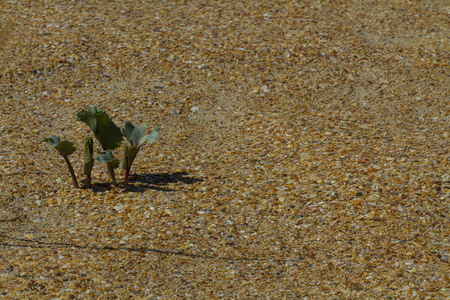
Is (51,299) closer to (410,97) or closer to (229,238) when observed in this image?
(229,238)

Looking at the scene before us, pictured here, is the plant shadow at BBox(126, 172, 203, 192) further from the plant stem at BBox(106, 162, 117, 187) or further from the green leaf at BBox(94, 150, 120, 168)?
the green leaf at BBox(94, 150, 120, 168)

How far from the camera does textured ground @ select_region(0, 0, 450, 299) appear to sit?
2998 mm

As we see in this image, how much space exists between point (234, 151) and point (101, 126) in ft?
3.92

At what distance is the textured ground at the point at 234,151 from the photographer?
2998 mm

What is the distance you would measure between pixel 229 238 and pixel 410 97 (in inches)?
110

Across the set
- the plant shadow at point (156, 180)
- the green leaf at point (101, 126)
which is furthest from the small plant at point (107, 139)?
the plant shadow at point (156, 180)

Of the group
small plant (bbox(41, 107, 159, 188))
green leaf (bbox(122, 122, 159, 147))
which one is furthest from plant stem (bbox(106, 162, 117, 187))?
green leaf (bbox(122, 122, 159, 147))

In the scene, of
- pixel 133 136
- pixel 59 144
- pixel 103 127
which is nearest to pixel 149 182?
pixel 133 136

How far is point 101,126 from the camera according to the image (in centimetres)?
362

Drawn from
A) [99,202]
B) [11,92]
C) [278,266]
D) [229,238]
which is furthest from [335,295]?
[11,92]

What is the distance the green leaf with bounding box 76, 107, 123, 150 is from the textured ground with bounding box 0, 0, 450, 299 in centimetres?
34

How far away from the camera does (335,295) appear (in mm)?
2855

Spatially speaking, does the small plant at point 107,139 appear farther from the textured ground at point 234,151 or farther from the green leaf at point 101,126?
the textured ground at point 234,151

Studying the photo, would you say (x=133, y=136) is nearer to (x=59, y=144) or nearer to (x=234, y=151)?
(x=59, y=144)
